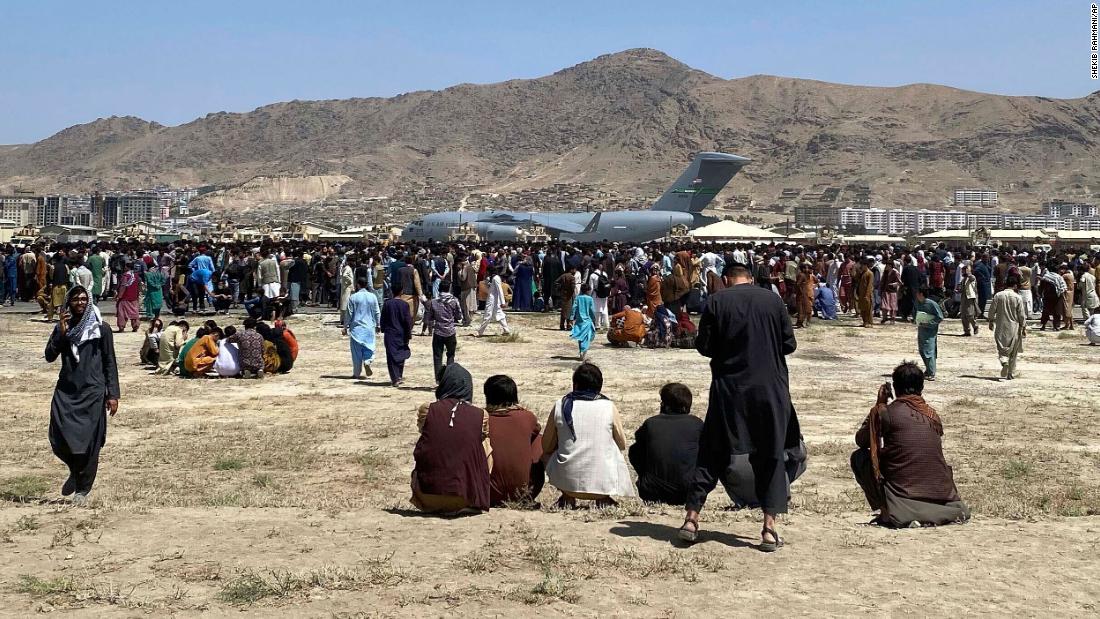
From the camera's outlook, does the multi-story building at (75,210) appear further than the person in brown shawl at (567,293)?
Yes

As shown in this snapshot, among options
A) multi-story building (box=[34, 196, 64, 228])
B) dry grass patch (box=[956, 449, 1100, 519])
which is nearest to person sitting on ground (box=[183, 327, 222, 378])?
dry grass patch (box=[956, 449, 1100, 519])

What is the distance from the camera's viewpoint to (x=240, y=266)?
79.1ft

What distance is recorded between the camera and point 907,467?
21.9 ft

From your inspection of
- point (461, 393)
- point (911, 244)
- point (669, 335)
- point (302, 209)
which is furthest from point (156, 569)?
point (302, 209)

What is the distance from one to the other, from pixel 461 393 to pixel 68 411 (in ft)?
8.85

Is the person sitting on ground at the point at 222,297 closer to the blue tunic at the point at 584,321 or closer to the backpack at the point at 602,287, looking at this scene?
the backpack at the point at 602,287

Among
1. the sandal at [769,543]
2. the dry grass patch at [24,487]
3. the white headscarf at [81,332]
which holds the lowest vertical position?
the dry grass patch at [24,487]

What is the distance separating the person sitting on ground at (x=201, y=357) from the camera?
14.1 m

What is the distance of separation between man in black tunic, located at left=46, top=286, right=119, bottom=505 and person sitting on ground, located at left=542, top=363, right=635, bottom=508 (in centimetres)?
303

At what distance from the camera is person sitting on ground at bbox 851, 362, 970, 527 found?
6656 mm

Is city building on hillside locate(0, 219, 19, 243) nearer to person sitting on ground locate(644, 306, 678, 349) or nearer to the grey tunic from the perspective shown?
person sitting on ground locate(644, 306, 678, 349)

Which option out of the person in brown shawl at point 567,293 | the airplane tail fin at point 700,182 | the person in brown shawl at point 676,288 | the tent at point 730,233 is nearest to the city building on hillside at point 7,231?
the airplane tail fin at point 700,182

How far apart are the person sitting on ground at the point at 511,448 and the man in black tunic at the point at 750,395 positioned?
1.60 metres

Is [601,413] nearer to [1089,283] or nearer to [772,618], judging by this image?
[772,618]
